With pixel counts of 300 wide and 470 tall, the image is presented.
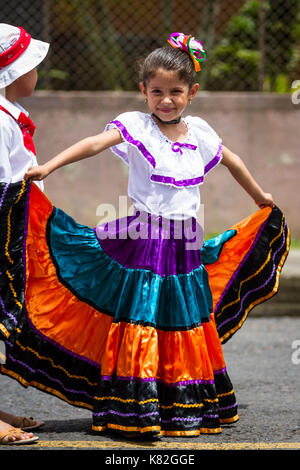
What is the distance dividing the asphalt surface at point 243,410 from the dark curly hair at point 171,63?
175cm

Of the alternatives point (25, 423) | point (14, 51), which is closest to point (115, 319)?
point (25, 423)

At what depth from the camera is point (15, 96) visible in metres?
3.83

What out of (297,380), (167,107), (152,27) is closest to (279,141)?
(152,27)

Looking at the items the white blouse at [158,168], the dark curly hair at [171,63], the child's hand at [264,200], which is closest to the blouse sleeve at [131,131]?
the white blouse at [158,168]

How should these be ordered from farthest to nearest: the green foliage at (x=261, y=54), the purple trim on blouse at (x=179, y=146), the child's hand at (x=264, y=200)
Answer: the green foliage at (x=261, y=54) < the child's hand at (x=264, y=200) < the purple trim on blouse at (x=179, y=146)

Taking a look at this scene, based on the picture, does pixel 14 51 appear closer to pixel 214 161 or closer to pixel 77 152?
pixel 77 152

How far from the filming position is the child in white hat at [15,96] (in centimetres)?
360

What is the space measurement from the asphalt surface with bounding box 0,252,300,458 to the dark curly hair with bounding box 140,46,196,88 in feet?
5.76

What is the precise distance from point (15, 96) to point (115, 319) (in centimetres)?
120

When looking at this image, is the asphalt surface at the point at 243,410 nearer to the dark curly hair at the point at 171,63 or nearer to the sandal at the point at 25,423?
the sandal at the point at 25,423

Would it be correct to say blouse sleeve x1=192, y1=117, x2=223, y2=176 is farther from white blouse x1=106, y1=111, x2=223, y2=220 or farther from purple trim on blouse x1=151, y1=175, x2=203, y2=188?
purple trim on blouse x1=151, y1=175, x2=203, y2=188

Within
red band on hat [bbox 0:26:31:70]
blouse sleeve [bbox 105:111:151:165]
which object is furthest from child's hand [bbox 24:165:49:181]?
red band on hat [bbox 0:26:31:70]

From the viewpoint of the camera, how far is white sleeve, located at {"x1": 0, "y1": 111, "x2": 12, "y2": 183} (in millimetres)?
3562
